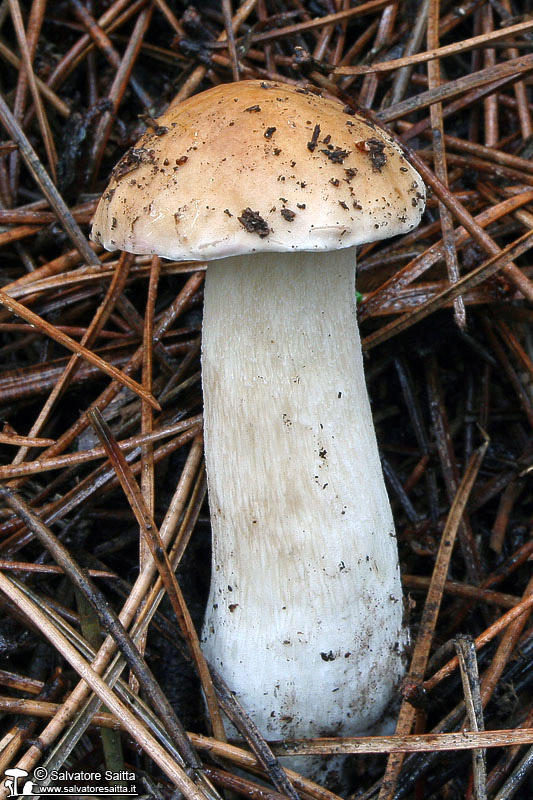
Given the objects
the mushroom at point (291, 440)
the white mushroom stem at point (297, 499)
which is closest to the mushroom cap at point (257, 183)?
the mushroom at point (291, 440)

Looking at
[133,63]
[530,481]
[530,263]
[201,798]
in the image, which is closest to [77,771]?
[201,798]

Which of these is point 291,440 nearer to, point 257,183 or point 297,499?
point 297,499

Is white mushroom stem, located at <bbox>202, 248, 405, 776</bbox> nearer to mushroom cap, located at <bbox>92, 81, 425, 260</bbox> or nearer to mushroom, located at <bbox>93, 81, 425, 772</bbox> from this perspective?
mushroom, located at <bbox>93, 81, 425, 772</bbox>

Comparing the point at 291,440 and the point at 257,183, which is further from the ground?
the point at 257,183

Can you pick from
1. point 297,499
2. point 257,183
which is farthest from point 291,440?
point 257,183

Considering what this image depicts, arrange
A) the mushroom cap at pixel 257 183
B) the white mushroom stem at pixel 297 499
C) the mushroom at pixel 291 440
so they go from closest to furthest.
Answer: the mushroom cap at pixel 257 183 → the mushroom at pixel 291 440 → the white mushroom stem at pixel 297 499

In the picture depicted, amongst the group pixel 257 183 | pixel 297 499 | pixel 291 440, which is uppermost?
pixel 257 183

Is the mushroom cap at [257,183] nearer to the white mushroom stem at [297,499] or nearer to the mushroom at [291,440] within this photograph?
the mushroom at [291,440]

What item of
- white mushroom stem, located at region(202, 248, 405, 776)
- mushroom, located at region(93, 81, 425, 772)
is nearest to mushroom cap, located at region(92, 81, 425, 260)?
mushroom, located at region(93, 81, 425, 772)

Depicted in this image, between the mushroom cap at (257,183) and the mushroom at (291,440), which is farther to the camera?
the mushroom at (291,440)

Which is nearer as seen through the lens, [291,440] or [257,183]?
[257,183]
